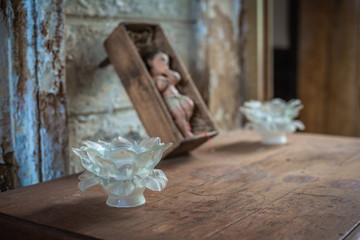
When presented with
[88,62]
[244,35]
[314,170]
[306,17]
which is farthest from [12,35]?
[306,17]

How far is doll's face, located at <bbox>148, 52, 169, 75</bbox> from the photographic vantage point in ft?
4.52

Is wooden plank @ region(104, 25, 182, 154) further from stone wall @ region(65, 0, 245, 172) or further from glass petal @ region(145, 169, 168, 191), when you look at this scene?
glass petal @ region(145, 169, 168, 191)

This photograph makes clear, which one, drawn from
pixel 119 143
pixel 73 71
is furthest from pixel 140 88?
pixel 119 143

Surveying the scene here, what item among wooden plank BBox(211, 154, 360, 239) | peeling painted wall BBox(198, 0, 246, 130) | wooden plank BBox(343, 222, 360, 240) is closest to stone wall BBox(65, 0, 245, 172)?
peeling painted wall BBox(198, 0, 246, 130)

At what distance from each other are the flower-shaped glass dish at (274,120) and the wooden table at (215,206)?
0.23 metres

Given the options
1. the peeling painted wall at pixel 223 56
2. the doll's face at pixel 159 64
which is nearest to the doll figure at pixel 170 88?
the doll's face at pixel 159 64

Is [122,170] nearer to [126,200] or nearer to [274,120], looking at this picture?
[126,200]

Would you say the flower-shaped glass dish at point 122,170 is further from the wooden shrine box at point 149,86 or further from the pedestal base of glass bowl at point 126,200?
the wooden shrine box at point 149,86

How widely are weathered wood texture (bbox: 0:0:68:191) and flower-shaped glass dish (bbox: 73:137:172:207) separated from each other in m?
0.38

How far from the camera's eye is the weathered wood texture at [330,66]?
104 inches

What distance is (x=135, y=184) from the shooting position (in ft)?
2.80

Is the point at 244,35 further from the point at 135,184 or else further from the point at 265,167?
the point at 135,184

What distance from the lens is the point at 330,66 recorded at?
278 cm

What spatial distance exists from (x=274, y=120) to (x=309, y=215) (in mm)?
735
